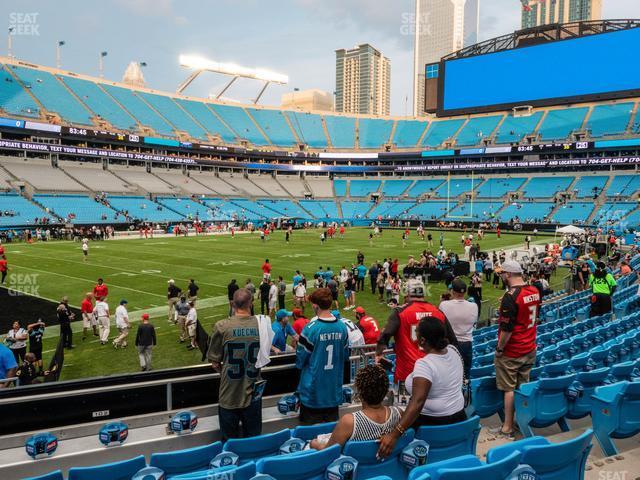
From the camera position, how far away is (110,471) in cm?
316

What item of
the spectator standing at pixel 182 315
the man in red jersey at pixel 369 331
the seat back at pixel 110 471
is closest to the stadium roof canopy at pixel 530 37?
the spectator standing at pixel 182 315

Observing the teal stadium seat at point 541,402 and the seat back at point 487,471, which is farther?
the teal stadium seat at point 541,402

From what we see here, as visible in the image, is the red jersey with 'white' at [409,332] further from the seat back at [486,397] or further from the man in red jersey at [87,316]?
the man in red jersey at [87,316]

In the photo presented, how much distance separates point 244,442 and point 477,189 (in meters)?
73.6

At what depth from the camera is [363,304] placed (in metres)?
19.3

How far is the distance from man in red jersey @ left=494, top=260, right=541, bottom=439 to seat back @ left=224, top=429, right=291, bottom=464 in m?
2.91

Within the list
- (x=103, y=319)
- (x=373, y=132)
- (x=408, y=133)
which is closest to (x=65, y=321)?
(x=103, y=319)

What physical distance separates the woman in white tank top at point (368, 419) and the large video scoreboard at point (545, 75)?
71351 mm

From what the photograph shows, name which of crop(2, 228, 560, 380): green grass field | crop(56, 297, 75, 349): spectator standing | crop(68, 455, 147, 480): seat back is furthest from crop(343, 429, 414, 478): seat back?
crop(56, 297, 75, 349): spectator standing

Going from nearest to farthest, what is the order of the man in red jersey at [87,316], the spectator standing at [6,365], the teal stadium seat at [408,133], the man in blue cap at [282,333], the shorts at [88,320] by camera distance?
the spectator standing at [6,365]
the man in blue cap at [282,333]
the man in red jersey at [87,316]
the shorts at [88,320]
the teal stadium seat at [408,133]

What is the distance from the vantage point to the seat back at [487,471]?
2649 mm

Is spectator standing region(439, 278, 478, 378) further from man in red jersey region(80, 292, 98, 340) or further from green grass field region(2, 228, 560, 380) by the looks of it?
man in red jersey region(80, 292, 98, 340)

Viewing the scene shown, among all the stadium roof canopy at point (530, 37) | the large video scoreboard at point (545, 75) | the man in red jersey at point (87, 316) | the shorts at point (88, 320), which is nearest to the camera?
the man in red jersey at point (87, 316)

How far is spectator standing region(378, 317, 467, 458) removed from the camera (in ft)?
12.3
